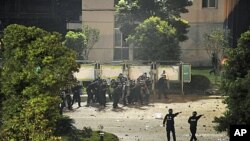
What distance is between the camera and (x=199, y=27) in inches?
1427

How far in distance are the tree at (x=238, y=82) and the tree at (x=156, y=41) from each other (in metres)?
14.9

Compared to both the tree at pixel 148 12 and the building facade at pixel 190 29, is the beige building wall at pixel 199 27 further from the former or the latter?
the tree at pixel 148 12

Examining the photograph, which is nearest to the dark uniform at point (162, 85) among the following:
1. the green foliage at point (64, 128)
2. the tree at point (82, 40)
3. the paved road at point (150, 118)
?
the paved road at point (150, 118)

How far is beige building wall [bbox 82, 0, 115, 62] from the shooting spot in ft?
115

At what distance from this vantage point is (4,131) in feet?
40.7

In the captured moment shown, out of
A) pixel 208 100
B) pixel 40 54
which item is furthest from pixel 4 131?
pixel 208 100

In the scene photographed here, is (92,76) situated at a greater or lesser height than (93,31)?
lesser

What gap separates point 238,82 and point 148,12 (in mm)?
19570

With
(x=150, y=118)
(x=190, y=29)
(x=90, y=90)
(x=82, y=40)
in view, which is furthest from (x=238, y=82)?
(x=190, y=29)

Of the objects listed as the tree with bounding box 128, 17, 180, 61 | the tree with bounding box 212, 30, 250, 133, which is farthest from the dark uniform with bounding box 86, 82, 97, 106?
the tree with bounding box 212, 30, 250, 133

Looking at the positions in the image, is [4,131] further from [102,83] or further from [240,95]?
[102,83]

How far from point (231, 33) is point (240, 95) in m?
20.4

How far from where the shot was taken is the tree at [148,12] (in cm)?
3114

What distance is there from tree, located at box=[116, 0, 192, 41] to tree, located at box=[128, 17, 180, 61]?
257 cm
